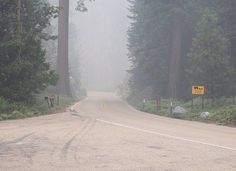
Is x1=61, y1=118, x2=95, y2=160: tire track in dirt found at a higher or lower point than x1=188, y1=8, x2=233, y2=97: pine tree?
lower

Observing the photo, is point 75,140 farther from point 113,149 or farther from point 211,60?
point 211,60

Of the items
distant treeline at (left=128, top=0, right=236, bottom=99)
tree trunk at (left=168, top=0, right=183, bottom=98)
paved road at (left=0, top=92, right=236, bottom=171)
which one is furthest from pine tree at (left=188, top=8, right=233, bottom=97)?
paved road at (left=0, top=92, right=236, bottom=171)

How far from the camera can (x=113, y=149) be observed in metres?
12.5

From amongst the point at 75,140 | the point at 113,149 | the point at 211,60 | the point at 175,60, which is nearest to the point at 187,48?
the point at 175,60

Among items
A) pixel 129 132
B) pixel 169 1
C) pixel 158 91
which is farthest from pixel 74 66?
pixel 129 132

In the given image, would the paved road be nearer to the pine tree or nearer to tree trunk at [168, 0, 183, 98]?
the pine tree

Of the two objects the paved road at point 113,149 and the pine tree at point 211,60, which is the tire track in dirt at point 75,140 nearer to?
the paved road at point 113,149

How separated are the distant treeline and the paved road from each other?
45.9 ft

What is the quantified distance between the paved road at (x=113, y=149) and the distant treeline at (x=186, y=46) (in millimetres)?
13987

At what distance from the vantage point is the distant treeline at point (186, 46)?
3180 cm

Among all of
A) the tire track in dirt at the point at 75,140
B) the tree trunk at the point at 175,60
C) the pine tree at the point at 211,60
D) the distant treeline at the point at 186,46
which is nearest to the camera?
the tire track in dirt at the point at 75,140

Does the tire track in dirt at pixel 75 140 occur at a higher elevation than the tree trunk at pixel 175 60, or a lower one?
lower

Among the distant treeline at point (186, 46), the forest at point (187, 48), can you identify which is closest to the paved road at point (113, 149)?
the forest at point (187, 48)

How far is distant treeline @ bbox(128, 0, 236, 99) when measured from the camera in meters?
31.8
